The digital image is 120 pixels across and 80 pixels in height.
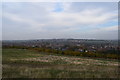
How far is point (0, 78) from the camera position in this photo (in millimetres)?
8703

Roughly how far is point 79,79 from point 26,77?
121 inches

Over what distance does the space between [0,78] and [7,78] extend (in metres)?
0.47

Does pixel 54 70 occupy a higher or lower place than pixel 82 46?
higher

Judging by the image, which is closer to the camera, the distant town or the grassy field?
the grassy field

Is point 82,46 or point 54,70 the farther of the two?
point 82,46

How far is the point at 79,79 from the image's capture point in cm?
881

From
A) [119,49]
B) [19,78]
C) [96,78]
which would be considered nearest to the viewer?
[19,78]

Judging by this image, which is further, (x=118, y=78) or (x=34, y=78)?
(x=118, y=78)

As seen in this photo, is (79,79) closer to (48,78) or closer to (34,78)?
(48,78)

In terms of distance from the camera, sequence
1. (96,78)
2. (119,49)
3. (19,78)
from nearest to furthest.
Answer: (19,78) → (96,78) → (119,49)

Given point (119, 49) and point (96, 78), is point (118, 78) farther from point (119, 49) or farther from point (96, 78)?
point (119, 49)

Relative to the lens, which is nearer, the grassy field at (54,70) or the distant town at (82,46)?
the grassy field at (54,70)

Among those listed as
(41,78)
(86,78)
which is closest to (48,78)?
(41,78)

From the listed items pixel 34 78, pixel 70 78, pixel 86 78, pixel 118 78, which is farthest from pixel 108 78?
pixel 34 78
